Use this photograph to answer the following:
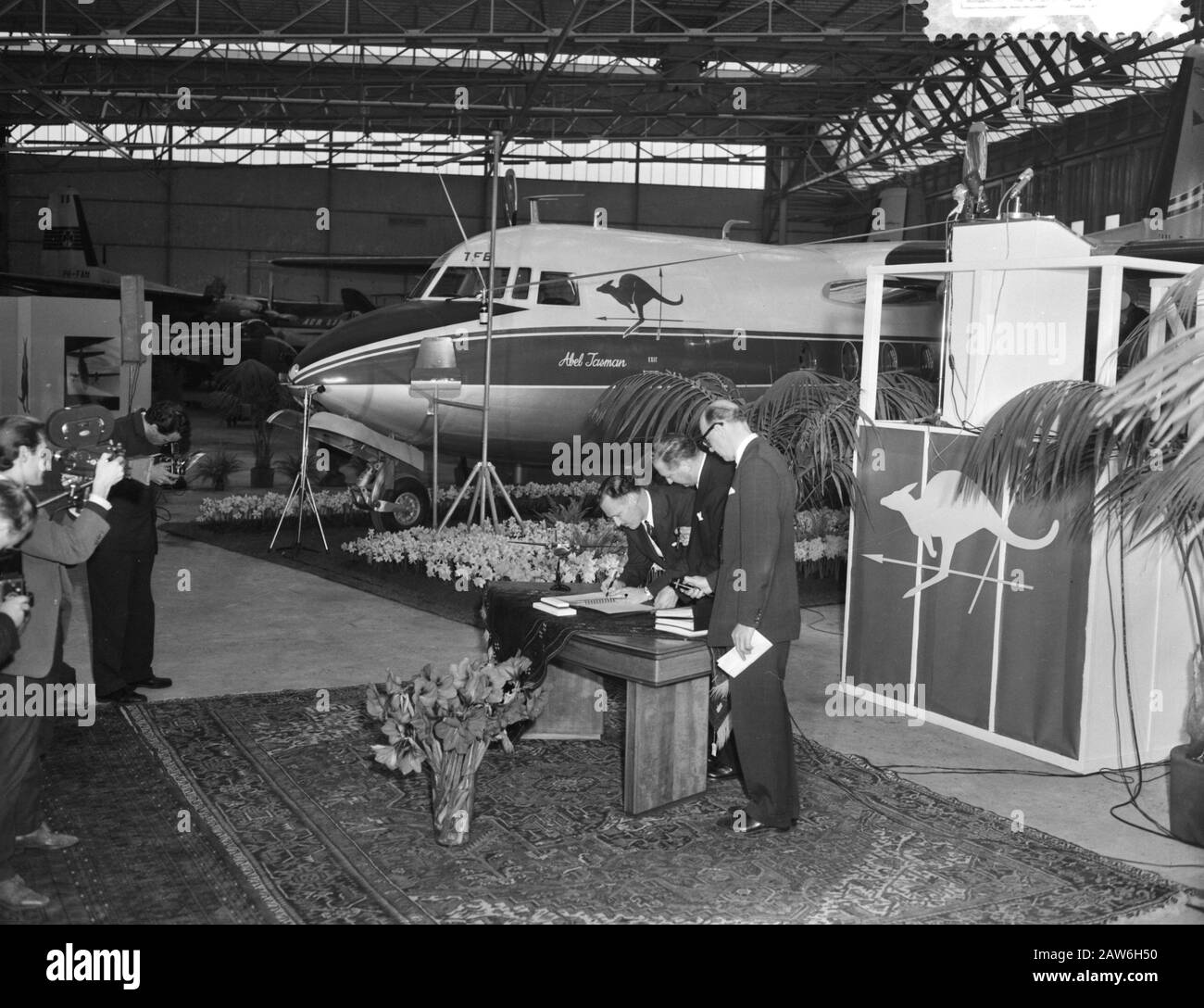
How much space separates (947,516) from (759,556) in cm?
190

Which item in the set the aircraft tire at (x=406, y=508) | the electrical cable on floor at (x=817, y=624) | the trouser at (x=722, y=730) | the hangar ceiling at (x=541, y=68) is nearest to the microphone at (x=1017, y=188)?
the electrical cable on floor at (x=817, y=624)

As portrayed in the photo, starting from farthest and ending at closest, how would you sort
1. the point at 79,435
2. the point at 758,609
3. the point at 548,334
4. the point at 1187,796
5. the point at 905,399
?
the point at 548,334, the point at 905,399, the point at 79,435, the point at 1187,796, the point at 758,609

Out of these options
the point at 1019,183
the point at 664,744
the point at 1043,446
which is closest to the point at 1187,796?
the point at 1043,446

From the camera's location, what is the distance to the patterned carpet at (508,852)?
3.63m

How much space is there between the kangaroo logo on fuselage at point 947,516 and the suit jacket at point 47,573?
3.81 meters

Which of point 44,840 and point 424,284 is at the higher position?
point 424,284

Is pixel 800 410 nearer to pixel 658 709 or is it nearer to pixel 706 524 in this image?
pixel 706 524

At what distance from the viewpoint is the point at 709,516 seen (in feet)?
17.2

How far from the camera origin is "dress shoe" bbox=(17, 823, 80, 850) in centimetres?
396

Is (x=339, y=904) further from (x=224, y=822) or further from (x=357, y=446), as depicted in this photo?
(x=357, y=446)

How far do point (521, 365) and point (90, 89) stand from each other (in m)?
14.8

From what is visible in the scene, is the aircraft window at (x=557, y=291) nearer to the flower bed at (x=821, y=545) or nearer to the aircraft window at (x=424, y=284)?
the aircraft window at (x=424, y=284)

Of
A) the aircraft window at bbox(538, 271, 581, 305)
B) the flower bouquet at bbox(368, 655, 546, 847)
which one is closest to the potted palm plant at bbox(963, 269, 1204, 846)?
the flower bouquet at bbox(368, 655, 546, 847)
